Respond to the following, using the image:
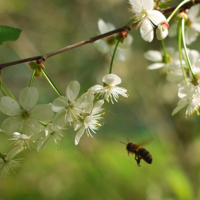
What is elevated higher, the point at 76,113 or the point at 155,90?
the point at 155,90

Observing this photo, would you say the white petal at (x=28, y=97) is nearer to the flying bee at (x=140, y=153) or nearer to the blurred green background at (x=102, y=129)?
the flying bee at (x=140, y=153)

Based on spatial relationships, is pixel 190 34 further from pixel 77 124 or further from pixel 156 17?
pixel 77 124

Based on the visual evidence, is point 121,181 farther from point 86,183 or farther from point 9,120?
point 9,120

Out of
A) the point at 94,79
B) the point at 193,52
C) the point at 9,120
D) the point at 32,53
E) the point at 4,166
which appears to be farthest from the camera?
the point at 94,79

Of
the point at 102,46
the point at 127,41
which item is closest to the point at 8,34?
the point at 102,46

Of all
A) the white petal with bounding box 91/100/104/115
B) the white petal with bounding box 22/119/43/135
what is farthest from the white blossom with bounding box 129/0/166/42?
the white petal with bounding box 22/119/43/135

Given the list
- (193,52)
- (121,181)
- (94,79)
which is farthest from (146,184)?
(193,52)

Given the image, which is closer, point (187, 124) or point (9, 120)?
point (9, 120)

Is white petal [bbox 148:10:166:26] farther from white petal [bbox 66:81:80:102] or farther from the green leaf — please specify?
the green leaf
